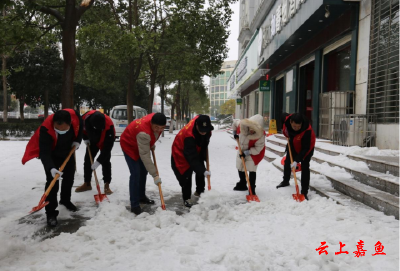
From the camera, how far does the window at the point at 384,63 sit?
7.45 metres

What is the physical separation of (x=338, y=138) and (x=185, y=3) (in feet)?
23.1

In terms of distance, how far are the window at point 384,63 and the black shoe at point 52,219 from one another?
274 inches

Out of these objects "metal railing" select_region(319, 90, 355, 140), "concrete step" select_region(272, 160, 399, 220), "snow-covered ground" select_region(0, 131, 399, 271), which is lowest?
"snow-covered ground" select_region(0, 131, 399, 271)

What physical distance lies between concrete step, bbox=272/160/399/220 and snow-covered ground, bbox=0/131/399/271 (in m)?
0.14

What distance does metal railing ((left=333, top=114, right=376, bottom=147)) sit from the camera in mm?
8086

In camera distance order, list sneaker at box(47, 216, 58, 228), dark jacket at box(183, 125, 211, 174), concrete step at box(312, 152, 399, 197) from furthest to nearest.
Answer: concrete step at box(312, 152, 399, 197) → dark jacket at box(183, 125, 211, 174) → sneaker at box(47, 216, 58, 228)

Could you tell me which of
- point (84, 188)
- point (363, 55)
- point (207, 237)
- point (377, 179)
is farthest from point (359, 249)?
point (363, 55)

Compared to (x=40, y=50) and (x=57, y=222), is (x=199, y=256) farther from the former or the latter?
(x=40, y=50)

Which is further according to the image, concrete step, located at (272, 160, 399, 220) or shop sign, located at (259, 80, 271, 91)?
shop sign, located at (259, 80, 271, 91)

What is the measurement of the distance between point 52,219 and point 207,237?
1.98 meters

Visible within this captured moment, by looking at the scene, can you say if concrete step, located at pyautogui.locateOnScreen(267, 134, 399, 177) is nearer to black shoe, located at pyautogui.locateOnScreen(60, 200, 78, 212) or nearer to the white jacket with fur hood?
the white jacket with fur hood

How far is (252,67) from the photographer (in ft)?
66.0

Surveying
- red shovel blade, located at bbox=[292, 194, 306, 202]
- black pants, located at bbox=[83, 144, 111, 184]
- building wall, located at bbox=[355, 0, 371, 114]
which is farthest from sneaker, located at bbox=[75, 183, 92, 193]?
building wall, located at bbox=[355, 0, 371, 114]

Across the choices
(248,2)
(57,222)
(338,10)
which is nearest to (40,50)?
(248,2)
